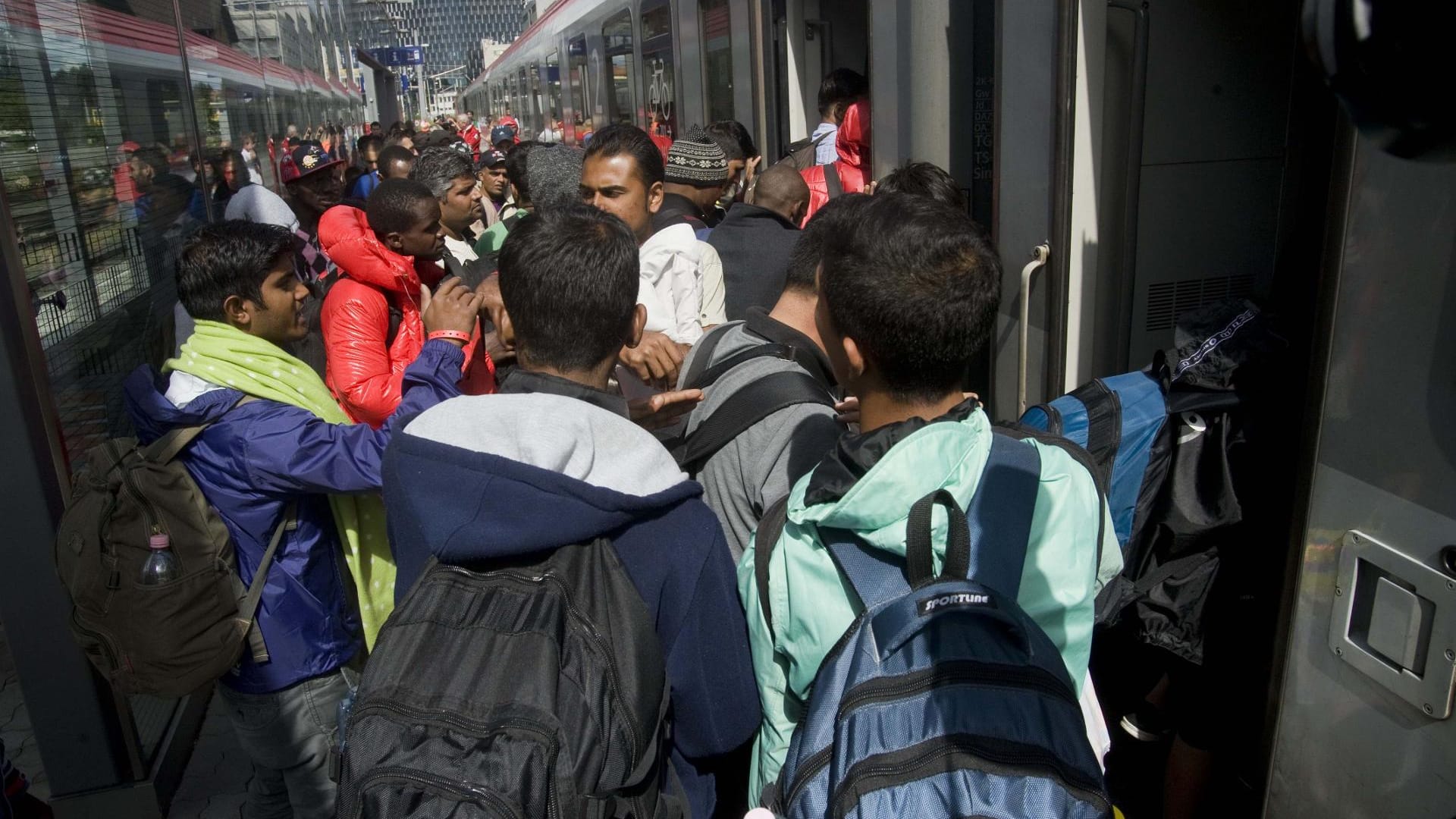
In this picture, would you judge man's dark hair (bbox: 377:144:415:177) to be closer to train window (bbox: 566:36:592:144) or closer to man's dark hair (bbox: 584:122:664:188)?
man's dark hair (bbox: 584:122:664:188)

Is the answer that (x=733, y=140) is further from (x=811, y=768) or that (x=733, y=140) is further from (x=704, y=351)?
(x=811, y=768)

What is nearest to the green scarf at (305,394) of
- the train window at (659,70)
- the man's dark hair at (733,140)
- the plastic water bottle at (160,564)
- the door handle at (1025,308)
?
the plastic water bottle at (160,564)

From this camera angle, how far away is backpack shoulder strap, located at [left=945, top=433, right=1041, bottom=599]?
124 cm

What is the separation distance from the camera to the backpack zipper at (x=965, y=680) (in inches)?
42.8

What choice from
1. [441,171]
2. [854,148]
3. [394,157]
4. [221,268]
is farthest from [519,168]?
[221,268]

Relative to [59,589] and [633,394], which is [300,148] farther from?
[633,394]

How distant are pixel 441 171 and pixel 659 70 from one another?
161 inches

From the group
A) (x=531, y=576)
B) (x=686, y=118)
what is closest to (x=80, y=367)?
(x=531, y=576)

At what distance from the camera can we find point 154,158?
4.21m

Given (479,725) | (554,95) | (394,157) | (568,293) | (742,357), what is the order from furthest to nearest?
(554,95)
(394,157)
(742,357)
(568,293)
(479,725)

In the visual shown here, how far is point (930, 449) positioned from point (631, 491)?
0.41 metres

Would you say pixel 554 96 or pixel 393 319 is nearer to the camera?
pixel 393 319

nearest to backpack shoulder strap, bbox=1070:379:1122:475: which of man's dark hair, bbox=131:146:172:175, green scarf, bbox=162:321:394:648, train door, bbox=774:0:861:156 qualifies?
green scarf, bbox=162:321:394:648

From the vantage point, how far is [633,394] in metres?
2.45
